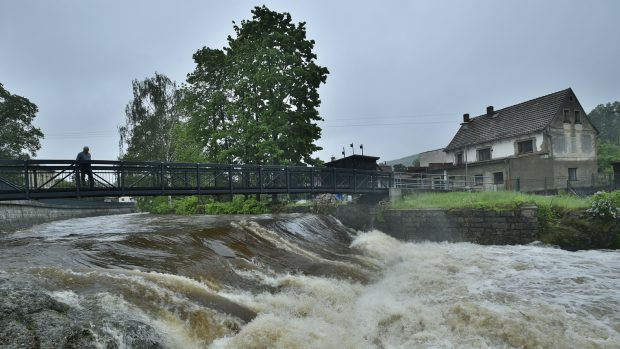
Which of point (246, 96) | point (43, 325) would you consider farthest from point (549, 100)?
point (43, 325)

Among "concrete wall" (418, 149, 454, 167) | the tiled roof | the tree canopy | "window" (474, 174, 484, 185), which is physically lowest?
"window" (474, 174, 484, 185)

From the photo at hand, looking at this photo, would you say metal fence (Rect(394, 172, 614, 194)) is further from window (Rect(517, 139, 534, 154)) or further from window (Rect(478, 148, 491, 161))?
window (Rect(517, 139, 534, 154))

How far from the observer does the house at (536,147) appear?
31.1 m

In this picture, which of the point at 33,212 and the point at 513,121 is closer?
the point at 33,212

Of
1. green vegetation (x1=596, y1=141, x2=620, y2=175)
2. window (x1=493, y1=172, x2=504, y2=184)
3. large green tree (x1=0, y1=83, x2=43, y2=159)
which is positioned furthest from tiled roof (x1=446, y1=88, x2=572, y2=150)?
large green tree (x1=0, y1=83, x2=43, y2=159)

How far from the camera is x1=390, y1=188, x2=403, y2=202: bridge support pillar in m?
21.4

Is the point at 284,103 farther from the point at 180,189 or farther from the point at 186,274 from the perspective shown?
the point at 186,274

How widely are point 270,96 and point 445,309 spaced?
1973cm

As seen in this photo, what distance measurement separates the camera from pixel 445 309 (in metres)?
7.02

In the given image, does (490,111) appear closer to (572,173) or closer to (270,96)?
(572,173)

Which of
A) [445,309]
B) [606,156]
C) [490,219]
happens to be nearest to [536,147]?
[490,219]

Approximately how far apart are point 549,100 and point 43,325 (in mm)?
39193

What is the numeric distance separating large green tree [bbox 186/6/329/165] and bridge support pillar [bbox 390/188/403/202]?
6012mm

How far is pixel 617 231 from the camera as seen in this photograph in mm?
13289
